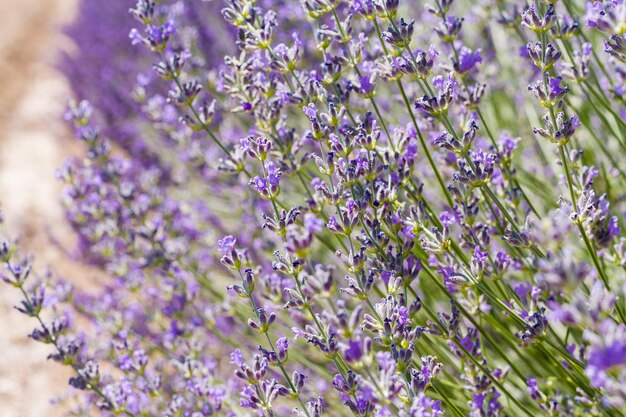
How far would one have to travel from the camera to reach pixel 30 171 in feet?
19.5

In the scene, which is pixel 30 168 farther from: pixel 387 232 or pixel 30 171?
pixel 387 232

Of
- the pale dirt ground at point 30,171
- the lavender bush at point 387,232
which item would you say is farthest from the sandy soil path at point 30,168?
the lavender bush at point 387,232

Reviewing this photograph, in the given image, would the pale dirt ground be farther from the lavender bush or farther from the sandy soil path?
the lavender bush

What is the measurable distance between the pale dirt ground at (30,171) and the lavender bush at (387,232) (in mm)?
641

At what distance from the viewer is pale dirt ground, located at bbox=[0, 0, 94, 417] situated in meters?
3.74

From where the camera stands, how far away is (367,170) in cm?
168

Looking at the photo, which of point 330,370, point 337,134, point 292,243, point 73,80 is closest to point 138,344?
point 330,370

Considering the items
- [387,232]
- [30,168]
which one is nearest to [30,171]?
[30,168]

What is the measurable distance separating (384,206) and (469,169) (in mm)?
245

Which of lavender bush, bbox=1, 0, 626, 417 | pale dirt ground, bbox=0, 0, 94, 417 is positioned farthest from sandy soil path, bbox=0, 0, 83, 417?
lavender bush, bbox=1, 0, 626, 417

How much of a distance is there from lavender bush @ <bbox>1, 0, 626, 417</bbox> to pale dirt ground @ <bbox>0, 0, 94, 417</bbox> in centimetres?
64

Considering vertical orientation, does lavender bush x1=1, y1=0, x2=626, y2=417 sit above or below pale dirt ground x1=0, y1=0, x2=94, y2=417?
below

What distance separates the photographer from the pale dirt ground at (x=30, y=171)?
12.3ft

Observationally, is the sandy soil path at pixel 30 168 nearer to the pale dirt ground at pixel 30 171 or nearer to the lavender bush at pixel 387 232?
the pale dirt ground at pixel 30 171
